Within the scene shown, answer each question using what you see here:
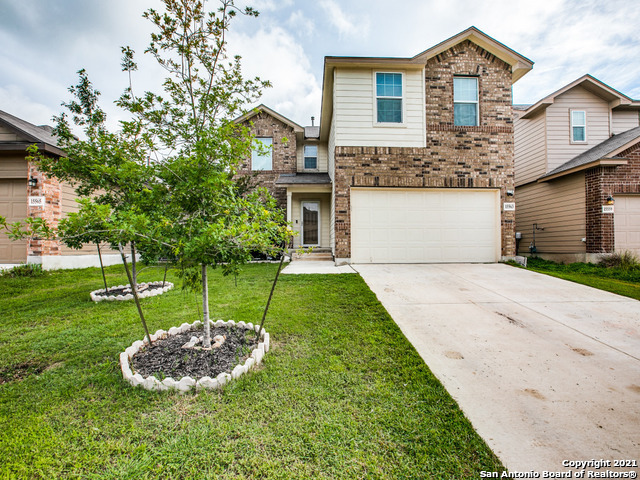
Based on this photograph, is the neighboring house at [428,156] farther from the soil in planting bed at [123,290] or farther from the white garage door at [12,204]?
the white garage door at [12,204]

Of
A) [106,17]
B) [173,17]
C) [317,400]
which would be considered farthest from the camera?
[106,17]

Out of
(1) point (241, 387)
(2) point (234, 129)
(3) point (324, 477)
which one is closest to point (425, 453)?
(3) point (324, 477)

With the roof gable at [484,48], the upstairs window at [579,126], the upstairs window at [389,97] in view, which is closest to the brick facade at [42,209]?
the upstairs window at [389,97]

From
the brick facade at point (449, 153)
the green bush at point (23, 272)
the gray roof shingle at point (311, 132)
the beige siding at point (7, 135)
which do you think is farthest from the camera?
the gray roof shingle at point (311, 132)

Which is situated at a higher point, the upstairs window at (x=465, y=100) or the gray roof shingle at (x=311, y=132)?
the gray roof shingle at (x=311, y=132)

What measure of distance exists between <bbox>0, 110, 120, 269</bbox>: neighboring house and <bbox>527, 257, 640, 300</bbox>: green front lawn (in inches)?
502

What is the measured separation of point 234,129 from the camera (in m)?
2.55

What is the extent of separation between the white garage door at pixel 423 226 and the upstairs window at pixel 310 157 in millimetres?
5628

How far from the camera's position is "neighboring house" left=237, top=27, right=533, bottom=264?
→ 26.4 feet

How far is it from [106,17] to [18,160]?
17.6 ft

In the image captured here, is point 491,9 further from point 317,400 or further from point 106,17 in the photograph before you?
point 317,400

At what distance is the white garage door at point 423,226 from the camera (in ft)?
26.7

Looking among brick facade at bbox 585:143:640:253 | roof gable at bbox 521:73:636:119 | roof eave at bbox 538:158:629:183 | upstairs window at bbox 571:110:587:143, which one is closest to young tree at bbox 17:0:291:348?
roof eave at bbox 538:158:629:183

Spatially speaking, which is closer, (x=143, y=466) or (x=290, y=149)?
(x=143, y=466)
